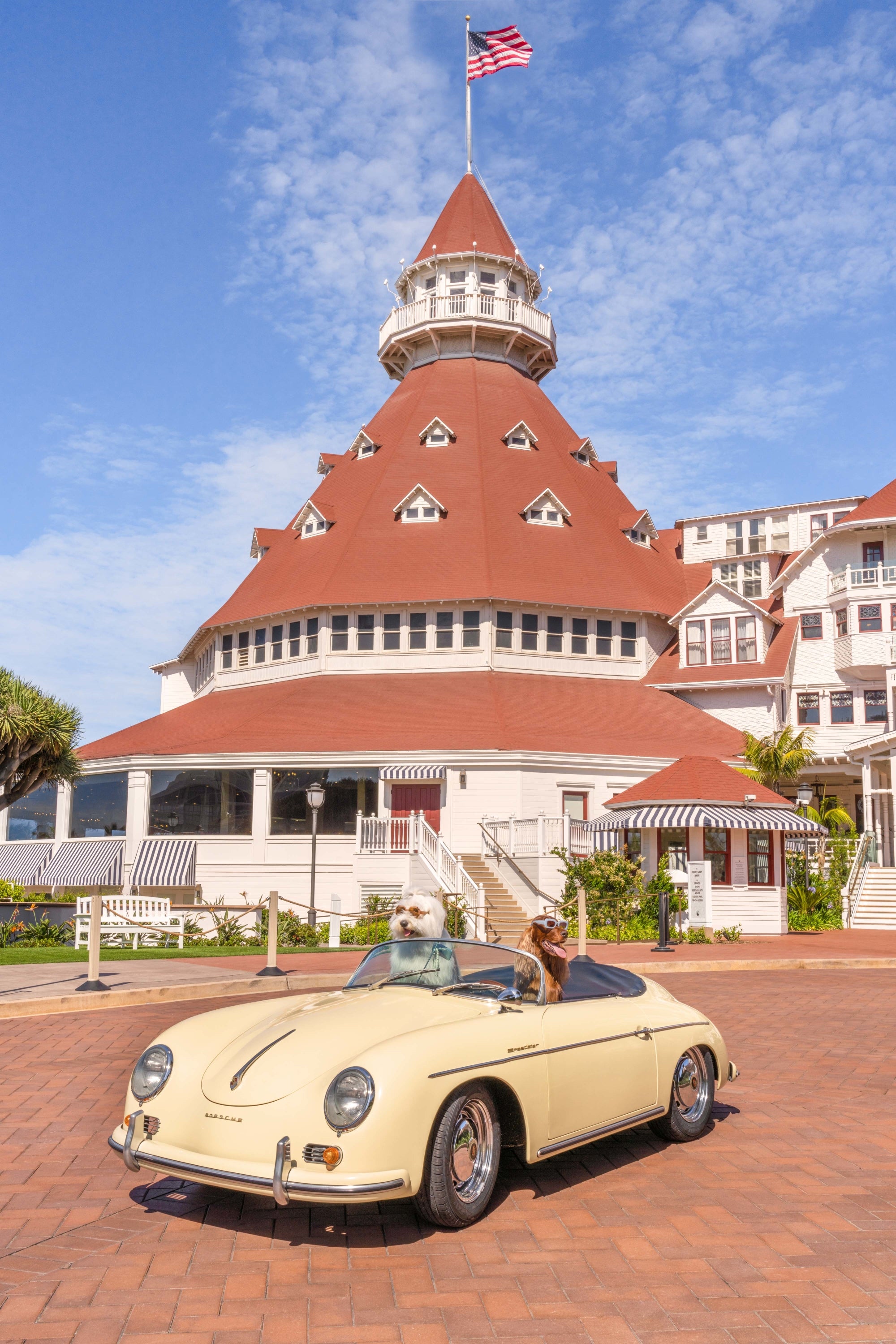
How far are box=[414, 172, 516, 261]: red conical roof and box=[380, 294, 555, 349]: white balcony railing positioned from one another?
99.0 inches

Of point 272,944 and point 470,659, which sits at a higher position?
point 470,659

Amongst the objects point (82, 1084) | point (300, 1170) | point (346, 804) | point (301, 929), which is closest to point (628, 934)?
point (301, 929)

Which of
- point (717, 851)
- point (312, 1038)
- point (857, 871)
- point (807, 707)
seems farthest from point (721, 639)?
point (312, 1038)

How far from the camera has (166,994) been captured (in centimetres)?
1369

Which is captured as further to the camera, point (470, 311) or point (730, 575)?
point (470, 311)

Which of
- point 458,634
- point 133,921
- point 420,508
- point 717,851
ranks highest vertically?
point 420,508

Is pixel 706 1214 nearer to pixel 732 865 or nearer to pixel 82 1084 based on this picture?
pixel 82 1084

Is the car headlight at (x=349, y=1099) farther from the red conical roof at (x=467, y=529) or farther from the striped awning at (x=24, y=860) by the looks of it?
the striped awning at (x=24, y=860)

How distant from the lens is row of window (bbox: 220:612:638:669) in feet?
122

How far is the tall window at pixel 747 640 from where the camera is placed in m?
39.0

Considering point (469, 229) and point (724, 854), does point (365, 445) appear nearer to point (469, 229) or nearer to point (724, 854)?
point (469, 229)

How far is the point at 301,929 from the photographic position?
949 inches

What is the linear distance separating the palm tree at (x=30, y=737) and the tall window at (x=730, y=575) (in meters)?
27.9

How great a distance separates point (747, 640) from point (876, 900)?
11.1 meters
